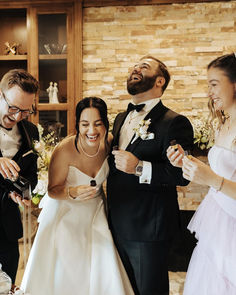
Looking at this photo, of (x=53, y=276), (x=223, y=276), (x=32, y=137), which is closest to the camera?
(x=223, y=276)

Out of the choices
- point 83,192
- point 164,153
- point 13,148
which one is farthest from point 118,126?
point 13,148

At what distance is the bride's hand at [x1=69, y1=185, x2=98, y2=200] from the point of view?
1598 mm

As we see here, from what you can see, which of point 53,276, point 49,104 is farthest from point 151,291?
point 49,104

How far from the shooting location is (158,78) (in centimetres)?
177

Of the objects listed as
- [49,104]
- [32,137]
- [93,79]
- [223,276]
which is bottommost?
[223,276]

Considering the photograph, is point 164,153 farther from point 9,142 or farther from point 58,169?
point 9,142

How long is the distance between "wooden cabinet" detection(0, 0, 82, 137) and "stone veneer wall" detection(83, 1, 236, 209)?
12 centimetres

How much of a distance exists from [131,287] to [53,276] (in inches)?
16.4

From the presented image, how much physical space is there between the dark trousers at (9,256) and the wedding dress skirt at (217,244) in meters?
0.95

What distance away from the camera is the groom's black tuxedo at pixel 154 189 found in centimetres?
161

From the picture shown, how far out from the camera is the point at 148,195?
165 cm

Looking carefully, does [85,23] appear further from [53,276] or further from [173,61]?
[53,276]

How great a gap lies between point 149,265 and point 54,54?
2447mm

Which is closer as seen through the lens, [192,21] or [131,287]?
[131,287]
